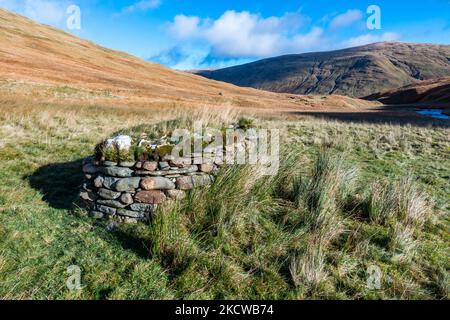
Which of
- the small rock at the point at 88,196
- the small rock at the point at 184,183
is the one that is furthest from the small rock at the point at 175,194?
the small rock at the point at 88,196

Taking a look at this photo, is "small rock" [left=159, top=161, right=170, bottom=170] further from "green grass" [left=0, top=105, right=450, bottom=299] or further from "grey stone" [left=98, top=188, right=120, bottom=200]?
"grey stone" [left=98, top=188, right=120, bottom=200]

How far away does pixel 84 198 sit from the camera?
6.47m

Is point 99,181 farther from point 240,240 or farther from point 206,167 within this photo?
point 240,240

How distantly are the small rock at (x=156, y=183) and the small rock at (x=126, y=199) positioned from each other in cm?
30

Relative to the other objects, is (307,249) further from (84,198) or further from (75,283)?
(84,198)

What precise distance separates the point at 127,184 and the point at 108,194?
432 mm

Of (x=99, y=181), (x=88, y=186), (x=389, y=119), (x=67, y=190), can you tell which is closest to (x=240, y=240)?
(x=99, y=181)

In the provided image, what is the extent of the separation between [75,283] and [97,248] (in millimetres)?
903

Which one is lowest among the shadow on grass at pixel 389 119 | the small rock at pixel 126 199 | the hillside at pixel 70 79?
the small rock at pixel 126 199

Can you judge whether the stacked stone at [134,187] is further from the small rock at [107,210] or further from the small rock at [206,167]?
the small rock at [206,167]

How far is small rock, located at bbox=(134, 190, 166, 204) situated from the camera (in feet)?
20.1

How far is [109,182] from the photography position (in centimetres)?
622

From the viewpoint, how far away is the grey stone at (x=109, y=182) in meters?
6.20
